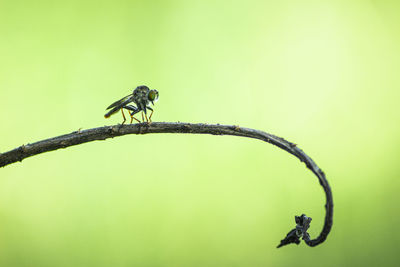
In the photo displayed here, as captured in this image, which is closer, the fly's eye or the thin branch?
the thin branch


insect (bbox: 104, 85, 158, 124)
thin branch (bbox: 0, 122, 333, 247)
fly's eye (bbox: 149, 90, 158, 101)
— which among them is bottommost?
thin branch (bbox: 0, 122, 333, 247)

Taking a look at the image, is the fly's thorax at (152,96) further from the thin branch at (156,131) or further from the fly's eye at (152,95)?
the thin branch at (156,131)

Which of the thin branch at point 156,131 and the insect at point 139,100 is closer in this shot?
the thin branch at point 156,131

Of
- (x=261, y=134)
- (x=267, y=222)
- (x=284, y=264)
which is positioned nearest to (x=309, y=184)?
(x=267, y=222)

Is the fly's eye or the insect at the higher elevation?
the fly's eye

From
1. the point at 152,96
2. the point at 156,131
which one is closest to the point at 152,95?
the point at 152,96

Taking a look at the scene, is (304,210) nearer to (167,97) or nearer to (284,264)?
(284,264)

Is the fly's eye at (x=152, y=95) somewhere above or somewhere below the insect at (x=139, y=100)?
above

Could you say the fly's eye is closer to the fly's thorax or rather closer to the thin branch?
the fly's thorax

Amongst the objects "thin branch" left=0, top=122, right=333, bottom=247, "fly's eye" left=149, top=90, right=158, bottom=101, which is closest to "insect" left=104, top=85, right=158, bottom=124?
"fly's eye" left=149, top=90, right=158, bottom=101

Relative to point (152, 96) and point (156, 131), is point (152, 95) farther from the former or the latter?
point (156, 131)

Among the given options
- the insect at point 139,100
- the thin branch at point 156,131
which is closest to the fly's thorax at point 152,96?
the insect at point 139,100
